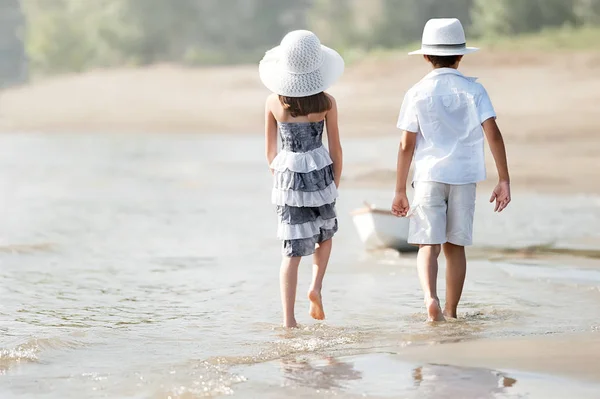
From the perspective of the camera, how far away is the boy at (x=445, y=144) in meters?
6.34

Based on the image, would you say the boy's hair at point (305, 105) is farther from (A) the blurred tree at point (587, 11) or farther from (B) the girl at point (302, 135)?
(A) the blurred tree at point (587, 11)

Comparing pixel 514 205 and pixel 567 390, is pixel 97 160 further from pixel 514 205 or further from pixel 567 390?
pixel 567 390

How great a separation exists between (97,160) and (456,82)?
18742 mm

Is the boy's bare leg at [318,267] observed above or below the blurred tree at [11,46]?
below

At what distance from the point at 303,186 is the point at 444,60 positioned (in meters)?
0.97

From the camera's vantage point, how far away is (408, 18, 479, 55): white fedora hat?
6344 mm

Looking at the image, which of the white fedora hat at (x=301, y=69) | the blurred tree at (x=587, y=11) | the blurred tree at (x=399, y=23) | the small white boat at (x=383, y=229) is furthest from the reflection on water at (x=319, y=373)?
the blurred tree at (x=399, y=23)

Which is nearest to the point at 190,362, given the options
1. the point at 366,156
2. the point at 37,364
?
the point at 37,364

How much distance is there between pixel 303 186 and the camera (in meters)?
6.29

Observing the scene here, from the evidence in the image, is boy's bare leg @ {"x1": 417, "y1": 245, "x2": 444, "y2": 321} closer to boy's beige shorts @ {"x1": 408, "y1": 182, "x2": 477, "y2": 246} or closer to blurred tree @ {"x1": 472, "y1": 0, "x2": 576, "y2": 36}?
boy's beige shorts @ {"x1": 408, "y1": 182, "x2": 477, "y2": 246}

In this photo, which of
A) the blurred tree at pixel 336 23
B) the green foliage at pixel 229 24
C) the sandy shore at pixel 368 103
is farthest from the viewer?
the blurred tree at pixel 336 23

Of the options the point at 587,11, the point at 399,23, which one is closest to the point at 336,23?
the point at 399,23

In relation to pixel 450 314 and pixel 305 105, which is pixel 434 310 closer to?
pixel 450 314

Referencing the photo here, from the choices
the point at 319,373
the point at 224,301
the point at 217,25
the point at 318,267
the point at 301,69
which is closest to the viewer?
the point at 319,373
